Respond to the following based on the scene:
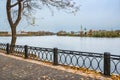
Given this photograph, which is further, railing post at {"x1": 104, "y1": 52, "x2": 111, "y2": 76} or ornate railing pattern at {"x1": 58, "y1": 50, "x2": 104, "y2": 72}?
ornate railing pattern at {"x1": 58, "y1": 50, "x2": 104, "y2": 72}

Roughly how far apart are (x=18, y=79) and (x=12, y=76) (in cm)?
81

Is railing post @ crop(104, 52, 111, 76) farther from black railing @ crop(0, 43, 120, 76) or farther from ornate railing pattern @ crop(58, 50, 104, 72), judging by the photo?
ornate railing pattern @ crop(58, 50, 104, 72)

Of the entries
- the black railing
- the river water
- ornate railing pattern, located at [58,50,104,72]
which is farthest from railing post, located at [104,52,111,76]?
the river water

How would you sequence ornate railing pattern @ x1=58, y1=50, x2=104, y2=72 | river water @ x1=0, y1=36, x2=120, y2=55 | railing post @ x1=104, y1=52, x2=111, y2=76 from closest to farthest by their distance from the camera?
railing post @ x1=104, y1=52, x2=111, y2=76
ornate railing pattern @ x1=58, y1=50, x2=104, y2=72
river water @ x1=0, y1=36, x2=120, y2=55

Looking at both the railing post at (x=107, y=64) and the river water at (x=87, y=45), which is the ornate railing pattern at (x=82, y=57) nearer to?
the railing post at (x=107, y=64)

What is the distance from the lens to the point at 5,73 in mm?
12375

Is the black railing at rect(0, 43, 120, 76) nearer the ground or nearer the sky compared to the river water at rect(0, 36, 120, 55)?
nearer the sky

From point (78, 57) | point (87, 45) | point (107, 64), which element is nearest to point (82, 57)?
point (78, 57)

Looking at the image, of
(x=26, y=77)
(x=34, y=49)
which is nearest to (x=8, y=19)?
(x=34, y=49)

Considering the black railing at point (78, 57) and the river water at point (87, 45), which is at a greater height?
the black railing at point (78, 57)

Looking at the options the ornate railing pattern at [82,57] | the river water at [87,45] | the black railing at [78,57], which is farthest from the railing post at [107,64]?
the river water at [87,45]

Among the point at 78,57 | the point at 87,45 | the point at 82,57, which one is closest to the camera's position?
the point at 82,57

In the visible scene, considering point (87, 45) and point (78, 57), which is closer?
point (78, 57)

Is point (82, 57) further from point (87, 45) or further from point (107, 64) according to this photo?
point (87, 45)
